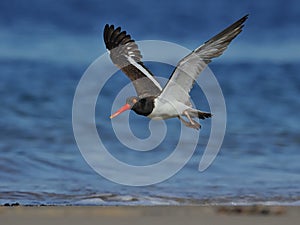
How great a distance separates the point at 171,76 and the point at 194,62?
0.26m

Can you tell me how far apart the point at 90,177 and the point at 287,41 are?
8.27m

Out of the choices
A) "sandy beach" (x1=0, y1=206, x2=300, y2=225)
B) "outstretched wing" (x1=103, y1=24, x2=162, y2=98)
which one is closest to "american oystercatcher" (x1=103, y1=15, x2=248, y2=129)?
"outstretched wing" (x1=103, y1=24, x2=162, y2=98)

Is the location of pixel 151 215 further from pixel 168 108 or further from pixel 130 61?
pixel 130 61

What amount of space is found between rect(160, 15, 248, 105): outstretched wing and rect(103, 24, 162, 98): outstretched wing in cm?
28

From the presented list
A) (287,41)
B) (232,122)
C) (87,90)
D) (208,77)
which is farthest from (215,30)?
(232,122)

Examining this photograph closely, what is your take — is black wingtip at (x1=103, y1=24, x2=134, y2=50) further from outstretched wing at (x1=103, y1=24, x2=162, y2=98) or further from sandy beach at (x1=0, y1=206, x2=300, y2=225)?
sandy beach at (x1=0, y1=206, x2=300, y2=225)

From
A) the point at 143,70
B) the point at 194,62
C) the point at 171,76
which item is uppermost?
the point at 143,70

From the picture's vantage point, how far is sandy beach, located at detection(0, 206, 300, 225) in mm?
6176

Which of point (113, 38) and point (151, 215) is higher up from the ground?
point (113, 38)

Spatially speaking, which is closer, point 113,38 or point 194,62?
point 194,62

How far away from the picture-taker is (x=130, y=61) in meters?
9.01

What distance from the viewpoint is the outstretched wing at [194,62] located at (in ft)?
26.5

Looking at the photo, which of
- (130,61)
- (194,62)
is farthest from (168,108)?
(130,61)

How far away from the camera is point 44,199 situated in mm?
7617
